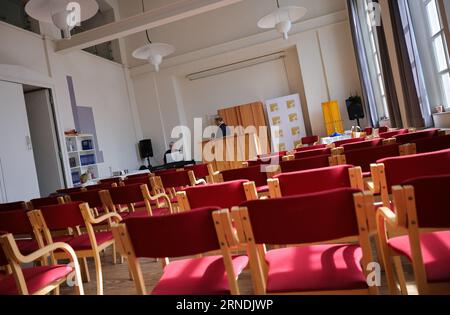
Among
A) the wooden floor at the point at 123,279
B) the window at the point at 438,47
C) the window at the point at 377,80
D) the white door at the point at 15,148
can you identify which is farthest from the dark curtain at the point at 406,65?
the white door at the point at 15,148

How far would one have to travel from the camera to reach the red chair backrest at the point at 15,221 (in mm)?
2510

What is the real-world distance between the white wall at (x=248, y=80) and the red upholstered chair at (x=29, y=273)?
10.1 meters

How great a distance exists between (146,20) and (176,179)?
5.48 metres

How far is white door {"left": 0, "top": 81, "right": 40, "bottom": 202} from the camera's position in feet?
22.0

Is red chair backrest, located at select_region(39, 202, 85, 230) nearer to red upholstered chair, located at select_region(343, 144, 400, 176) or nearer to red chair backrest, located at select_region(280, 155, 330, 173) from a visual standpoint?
red chair backrest, located at select_region(280, 155, 330, 173)

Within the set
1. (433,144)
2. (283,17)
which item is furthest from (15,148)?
(433,144)

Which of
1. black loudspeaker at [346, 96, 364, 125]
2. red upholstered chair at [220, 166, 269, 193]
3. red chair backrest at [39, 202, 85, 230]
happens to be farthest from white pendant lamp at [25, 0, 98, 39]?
black loudspeaker at [346, 96, 364, 125]

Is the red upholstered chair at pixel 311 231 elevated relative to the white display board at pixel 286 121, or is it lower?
lower

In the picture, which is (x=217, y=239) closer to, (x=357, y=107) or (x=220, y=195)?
(x=220, y=195)

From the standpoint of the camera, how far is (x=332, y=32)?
10.9 meters

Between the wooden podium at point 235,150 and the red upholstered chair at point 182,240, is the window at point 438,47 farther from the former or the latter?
the red upholstered chair at point 182,240

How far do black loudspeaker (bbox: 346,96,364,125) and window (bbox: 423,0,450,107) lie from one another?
500cm

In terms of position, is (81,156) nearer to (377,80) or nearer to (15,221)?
(15,221)
